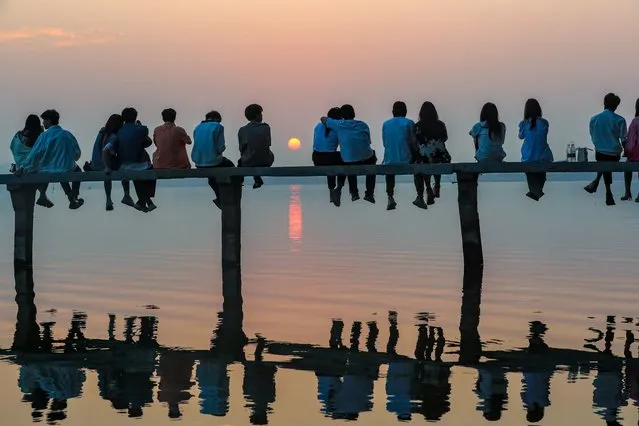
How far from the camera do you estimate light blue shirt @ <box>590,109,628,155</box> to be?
2288cm

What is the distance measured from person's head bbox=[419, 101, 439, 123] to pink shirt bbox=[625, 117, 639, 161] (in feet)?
12.0

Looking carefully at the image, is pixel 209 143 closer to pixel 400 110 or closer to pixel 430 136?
pixel 400 110

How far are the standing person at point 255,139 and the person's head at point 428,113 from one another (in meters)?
3.02

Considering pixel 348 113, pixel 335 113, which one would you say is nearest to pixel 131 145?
pixel 335 113

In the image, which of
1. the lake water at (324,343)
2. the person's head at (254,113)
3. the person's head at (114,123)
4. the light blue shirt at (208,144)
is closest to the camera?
the lake water at (324,343)

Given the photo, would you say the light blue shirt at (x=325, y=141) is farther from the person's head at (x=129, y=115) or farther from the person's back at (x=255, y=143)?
the person's head at (x=129, y=115)

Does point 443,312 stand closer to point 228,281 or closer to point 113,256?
point 228,281

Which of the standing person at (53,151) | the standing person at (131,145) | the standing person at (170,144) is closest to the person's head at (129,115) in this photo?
the standing person at (131,145)

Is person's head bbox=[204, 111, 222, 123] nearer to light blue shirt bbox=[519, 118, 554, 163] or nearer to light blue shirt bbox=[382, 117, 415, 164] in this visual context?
light blue shirt bbox=[382, 117, 415, 164]

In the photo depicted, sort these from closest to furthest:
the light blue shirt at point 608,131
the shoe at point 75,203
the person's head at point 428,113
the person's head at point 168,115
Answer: the light blue shirt at point 608,131 < the person's head at point 428,113 < the person's head at point 168,115 < the shoe at point 75,203

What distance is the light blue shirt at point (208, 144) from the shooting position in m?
24.0

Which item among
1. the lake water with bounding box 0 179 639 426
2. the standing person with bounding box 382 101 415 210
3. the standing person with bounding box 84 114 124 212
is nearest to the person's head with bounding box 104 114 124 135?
the standing person with bounding box 84 114 124 212

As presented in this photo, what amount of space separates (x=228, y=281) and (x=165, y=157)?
11.1ft

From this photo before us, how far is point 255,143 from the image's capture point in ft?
78.7
